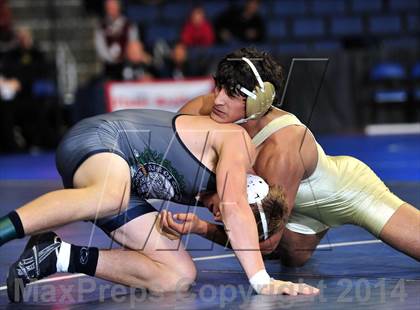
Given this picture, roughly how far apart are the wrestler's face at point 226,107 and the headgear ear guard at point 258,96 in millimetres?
33

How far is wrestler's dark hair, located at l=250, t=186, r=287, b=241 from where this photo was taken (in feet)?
15.2

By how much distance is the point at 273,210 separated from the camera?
15.3ft

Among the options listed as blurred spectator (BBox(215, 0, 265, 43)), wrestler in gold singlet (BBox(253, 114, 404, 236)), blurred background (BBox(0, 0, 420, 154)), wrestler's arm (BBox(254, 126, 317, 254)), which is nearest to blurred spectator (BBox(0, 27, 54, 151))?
A: blurred background (BBox(0, 0, 420, 154))

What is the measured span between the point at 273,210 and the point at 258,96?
1.74ft

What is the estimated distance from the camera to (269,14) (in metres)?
15.7

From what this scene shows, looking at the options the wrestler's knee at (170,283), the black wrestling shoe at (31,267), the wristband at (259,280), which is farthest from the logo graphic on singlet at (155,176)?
the wristband at (259,280)

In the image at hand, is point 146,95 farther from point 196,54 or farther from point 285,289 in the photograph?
point 285,289

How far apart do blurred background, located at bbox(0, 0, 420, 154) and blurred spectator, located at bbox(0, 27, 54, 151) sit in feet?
0.04

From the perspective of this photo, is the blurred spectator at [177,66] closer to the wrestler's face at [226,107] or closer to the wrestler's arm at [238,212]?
the wrestler's face at [226,107]

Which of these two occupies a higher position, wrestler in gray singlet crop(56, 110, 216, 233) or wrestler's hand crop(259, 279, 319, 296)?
wrestler in gray singlet crop(56, 110, 216, 233)

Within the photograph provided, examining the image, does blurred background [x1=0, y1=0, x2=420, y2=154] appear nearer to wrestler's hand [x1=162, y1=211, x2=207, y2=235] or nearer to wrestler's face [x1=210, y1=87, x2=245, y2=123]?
wrestler's face [x1=210, y1=87, x2=245, y2=123]

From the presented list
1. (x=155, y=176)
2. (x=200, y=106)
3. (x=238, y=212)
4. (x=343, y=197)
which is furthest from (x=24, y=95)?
(x=238, y=212)

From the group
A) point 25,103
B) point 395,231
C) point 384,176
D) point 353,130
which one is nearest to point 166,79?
point 25,103

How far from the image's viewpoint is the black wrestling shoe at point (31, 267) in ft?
14.9
